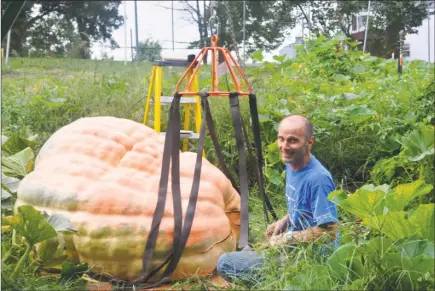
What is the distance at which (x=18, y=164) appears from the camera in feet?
10.9

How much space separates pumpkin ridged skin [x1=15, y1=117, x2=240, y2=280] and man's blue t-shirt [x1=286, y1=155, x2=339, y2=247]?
477mm

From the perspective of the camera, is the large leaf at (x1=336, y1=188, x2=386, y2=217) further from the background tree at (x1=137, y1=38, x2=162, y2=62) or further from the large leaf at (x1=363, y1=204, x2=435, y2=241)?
the background tree at (x1=137, y1=38, x2=162, y2=62)

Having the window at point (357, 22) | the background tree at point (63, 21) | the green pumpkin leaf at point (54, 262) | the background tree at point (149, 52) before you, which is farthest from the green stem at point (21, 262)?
the window at point (357, 22)

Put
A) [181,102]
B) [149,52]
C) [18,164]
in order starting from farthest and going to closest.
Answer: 1. [149,52]
2. [181,102]
3. [18,164]

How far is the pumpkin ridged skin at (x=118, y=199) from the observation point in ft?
8.67

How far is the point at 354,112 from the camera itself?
3.96 m

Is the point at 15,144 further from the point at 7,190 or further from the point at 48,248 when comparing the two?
the point at 48,248

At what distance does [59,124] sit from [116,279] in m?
2.48

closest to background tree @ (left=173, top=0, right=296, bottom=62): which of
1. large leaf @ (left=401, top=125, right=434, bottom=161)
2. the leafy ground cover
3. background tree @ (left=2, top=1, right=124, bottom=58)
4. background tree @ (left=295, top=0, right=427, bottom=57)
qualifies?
background tree @ (left=295, top=0, right=427, bottom=57)

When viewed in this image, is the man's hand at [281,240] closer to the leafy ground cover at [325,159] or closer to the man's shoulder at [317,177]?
the leafy ground cover at [325,159]

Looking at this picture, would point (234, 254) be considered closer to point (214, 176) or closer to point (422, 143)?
point (214, 176)

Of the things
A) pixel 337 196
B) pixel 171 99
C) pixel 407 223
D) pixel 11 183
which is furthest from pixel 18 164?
pixel 407 223

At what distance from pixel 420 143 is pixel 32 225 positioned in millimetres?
1735

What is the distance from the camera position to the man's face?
241 centimetres
